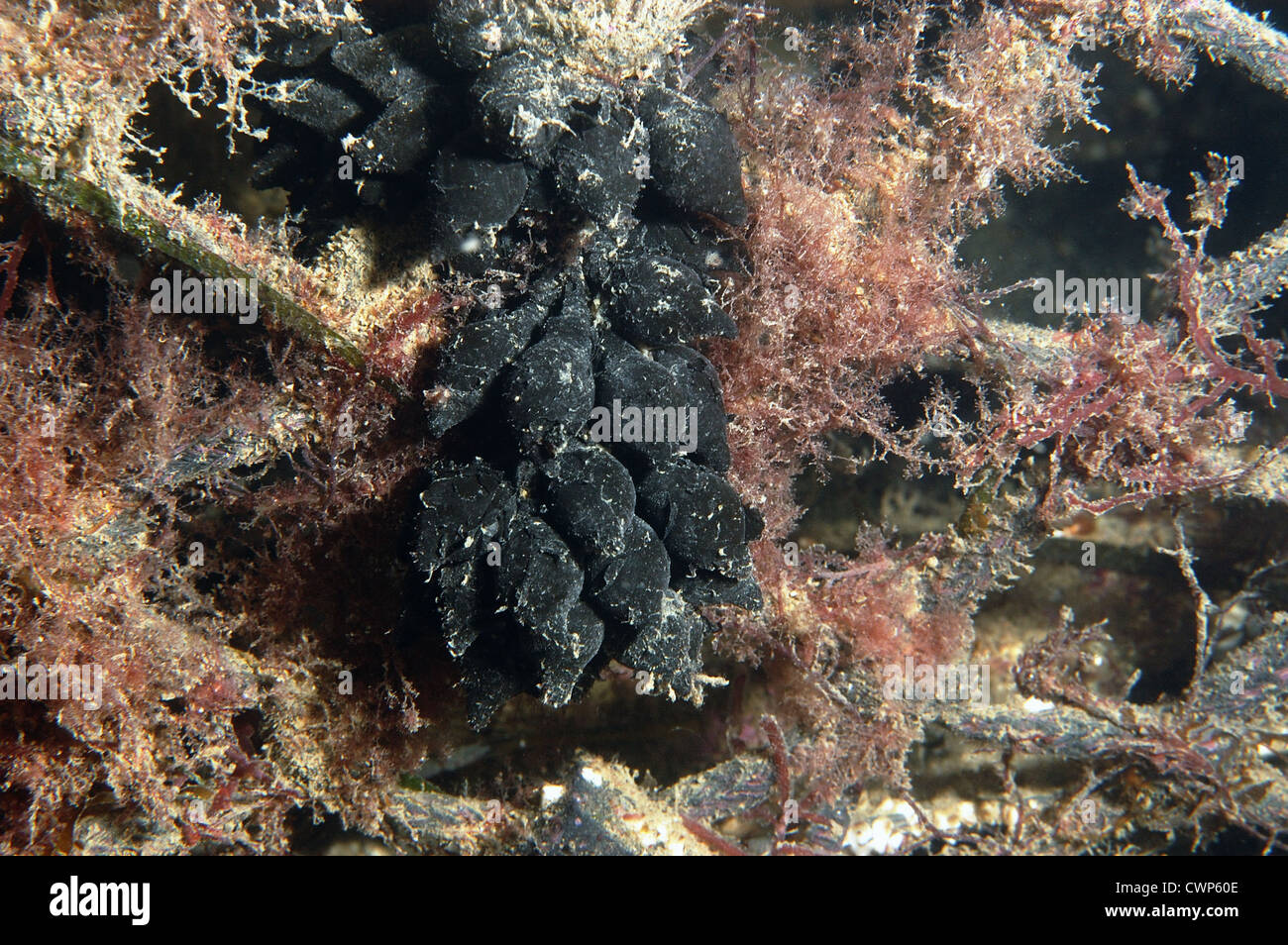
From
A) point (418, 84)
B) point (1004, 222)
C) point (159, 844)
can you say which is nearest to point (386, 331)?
point (418, 84)

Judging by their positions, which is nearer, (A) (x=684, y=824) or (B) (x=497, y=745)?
(A) (x=684, y=824)

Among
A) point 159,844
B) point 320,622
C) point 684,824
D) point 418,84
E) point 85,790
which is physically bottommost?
point 684,824

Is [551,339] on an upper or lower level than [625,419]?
upper

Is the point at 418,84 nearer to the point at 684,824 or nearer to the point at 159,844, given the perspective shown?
the point at 159,844
